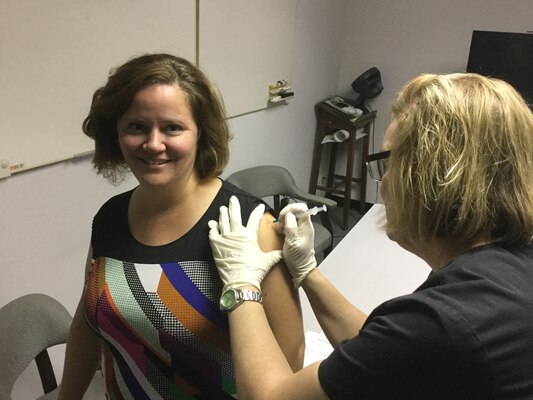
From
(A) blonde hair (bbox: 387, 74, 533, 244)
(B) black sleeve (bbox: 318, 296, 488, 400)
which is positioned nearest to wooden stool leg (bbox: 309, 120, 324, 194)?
(A) blonde hair (bbox: 387, 74, 533, 244)

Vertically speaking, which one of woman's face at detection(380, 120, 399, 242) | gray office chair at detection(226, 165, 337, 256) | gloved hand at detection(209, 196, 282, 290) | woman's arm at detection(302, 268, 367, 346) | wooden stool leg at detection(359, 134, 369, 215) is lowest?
wooden stool leg at detection(359, 134, 369, 215)

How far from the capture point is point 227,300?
3.39 feet

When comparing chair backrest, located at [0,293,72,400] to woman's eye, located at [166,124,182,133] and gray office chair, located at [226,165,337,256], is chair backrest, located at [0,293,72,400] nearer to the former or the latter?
woman's eye, located at [166,124,182,133]

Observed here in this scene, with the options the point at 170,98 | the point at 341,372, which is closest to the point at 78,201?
the point at 170,98

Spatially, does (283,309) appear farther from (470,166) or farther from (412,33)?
(412,33)

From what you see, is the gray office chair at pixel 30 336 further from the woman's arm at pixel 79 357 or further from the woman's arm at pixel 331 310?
the woman's arm at pixel 331 310

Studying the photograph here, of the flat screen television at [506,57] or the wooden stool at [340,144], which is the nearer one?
the flat screen television at [506,57]

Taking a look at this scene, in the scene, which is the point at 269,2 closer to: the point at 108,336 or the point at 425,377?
the point at 108,336

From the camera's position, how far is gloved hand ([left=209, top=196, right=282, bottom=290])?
104 cm

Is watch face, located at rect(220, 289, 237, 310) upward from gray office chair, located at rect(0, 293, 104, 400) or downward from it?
upward

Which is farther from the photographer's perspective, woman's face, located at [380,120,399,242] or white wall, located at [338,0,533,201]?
white wall, located at [338,0,533,201]

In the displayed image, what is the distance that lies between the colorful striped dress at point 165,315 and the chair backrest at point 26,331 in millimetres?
523

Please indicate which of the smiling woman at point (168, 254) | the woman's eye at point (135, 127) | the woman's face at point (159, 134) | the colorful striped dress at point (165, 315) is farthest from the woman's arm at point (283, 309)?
the woman's eye at point (135, 127)

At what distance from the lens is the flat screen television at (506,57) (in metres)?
Answer: 3.25
